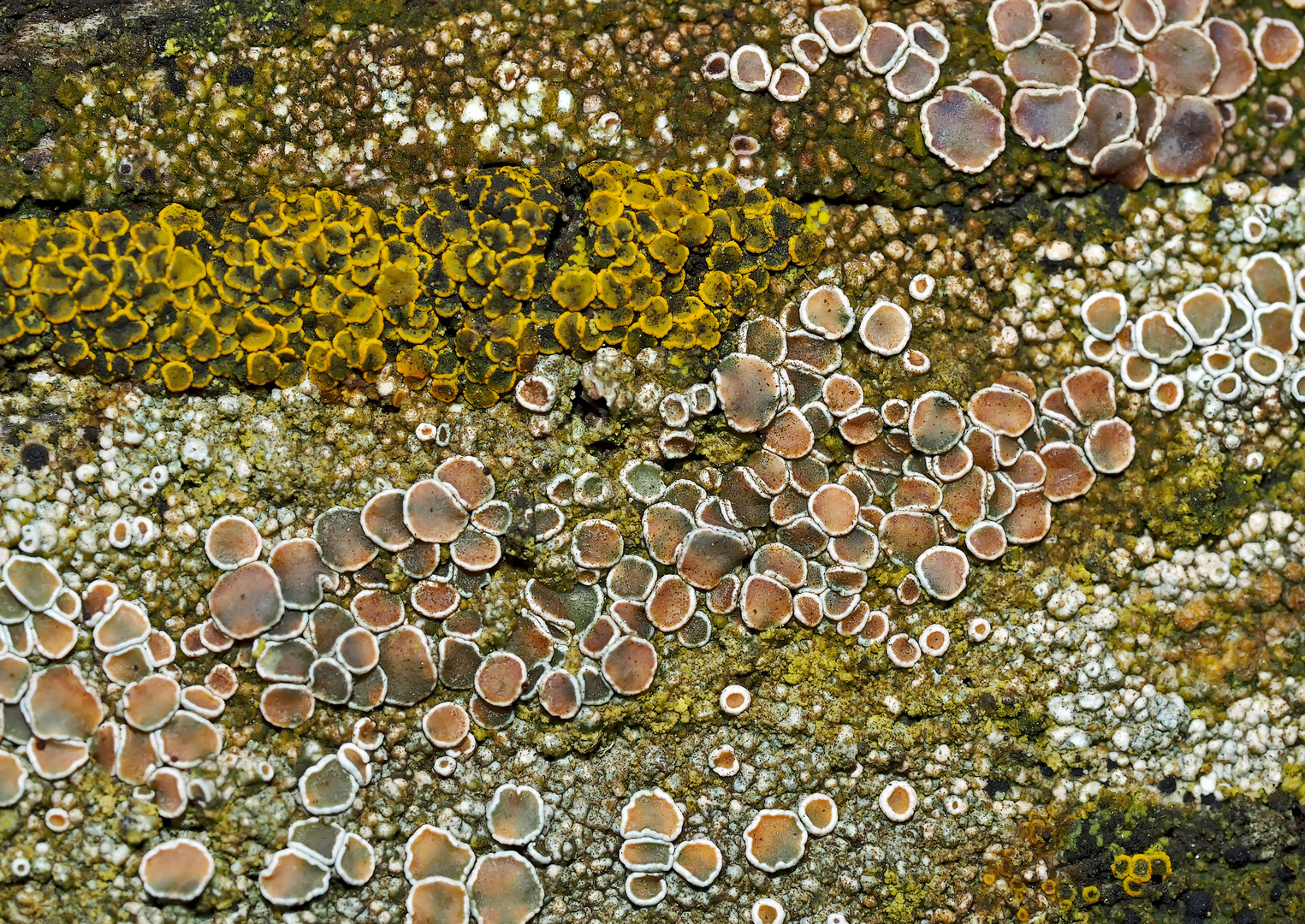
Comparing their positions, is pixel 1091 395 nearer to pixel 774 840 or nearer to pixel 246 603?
pixel 774 840

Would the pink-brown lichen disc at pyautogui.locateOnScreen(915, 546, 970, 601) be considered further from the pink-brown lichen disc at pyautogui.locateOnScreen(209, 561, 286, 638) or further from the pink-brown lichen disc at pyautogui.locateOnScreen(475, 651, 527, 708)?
the pink-brown lichen disc at pyautogui.locateOnScreen(209, 561, 286, 638)

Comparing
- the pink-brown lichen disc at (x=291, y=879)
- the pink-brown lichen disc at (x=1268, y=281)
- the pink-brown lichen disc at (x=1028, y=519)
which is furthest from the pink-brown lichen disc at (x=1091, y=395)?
the pink-brown lichen disc at (x=291, y=879)

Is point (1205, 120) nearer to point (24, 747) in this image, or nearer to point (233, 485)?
point (233, 485)

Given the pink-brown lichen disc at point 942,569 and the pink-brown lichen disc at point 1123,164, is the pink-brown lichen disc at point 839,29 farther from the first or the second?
the pink-brown lichen disc at point 942,569

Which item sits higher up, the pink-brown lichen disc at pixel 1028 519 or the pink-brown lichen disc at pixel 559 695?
the pink-brown lichen disc at pixel 1028 519

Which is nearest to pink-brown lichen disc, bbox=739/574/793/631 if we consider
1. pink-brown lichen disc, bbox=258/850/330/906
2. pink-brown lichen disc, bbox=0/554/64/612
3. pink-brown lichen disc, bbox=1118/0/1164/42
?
pink-brown lichen disc, bbox=258/850/330/906

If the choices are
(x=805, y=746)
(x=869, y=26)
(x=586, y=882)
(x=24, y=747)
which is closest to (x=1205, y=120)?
(x=869, y=26)
